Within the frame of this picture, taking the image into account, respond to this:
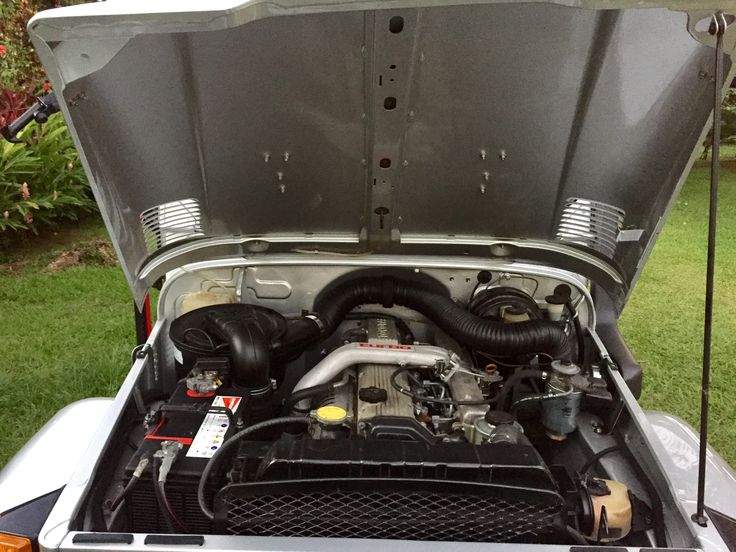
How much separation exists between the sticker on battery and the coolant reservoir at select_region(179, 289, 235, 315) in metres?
Answer: 0.52

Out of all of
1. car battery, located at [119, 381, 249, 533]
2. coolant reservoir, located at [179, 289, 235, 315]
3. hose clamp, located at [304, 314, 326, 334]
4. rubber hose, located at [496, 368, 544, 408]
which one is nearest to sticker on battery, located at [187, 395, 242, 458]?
car battery, located at [119, 381, 249, 533]

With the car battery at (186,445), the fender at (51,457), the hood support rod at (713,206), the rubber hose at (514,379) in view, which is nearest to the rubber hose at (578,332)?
the rubber hose at (514,379)

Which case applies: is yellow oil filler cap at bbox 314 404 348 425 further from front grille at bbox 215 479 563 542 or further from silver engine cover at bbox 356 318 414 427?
front grille at bbox 215 479 563 542

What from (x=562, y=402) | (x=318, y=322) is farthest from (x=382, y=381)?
(x=562, y=402)

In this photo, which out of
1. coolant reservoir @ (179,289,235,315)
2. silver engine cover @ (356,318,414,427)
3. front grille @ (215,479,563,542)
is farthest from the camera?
coolant reservoir @ (179,289,235,315)

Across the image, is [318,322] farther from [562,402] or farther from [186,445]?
[562,402]

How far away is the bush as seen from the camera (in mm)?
5426

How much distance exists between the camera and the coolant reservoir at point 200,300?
6.91ft

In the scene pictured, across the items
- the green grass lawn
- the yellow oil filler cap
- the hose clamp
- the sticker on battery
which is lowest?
the green grass lawn

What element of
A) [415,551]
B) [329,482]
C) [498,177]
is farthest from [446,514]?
[498,177]

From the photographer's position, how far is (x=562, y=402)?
1771 mm

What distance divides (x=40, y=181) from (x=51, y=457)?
4.93 metres

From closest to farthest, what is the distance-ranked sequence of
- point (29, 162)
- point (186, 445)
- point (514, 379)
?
point (186, 445)
point (514, 379)
point (29, 162)

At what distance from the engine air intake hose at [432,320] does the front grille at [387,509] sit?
640 mm
